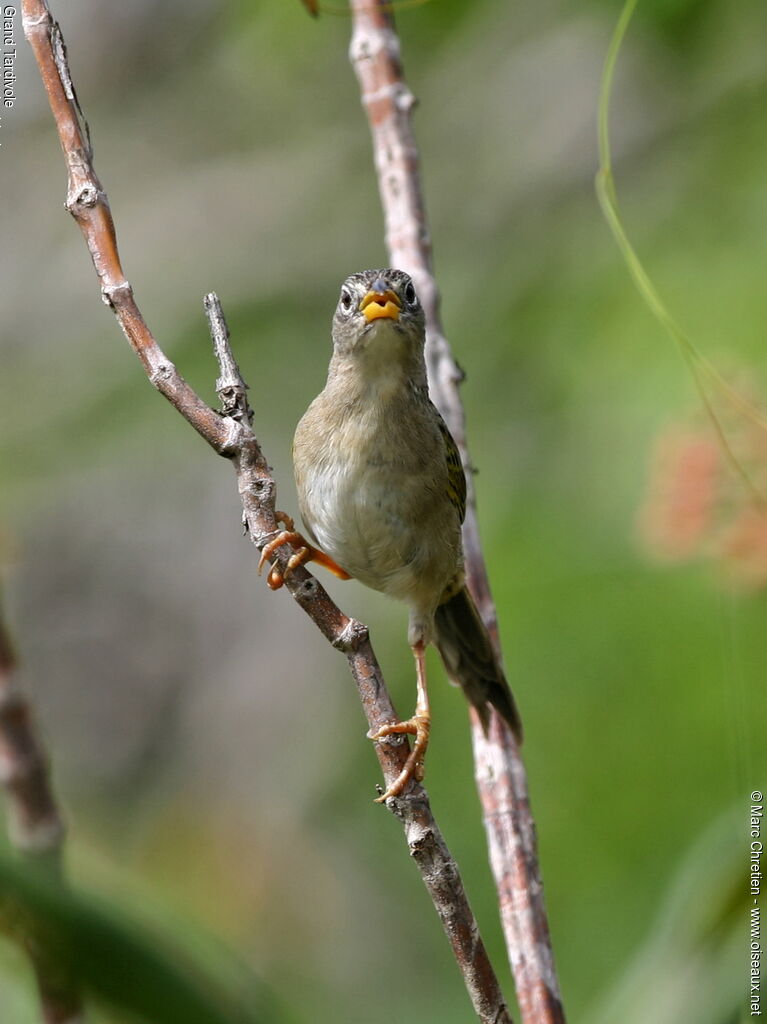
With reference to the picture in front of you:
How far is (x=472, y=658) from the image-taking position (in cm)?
435

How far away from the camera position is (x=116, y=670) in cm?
891

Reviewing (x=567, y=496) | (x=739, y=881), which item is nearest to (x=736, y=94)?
(x=567, y=496)

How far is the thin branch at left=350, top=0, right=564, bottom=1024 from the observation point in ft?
9.76

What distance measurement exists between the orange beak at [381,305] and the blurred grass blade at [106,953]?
9.09 feet

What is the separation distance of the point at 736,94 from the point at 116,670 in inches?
230

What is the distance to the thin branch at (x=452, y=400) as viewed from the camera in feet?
9.76

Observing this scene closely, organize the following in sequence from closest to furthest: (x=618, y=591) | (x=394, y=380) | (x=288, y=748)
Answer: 1. (x=394, y=380)
2. (x=618, y=591)
3. (x=288, y=748)

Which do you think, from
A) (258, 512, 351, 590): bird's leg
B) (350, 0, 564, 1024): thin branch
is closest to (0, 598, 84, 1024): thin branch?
(258, 512, 351, 590): bird's leg

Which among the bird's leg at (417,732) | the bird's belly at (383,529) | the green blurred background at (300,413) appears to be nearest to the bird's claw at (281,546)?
the bird's belly at (383,529)

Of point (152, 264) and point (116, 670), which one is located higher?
point (152, 264)

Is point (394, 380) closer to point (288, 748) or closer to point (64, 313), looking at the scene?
point (64, 313)

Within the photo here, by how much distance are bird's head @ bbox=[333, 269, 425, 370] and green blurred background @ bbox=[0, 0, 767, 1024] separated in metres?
1.99

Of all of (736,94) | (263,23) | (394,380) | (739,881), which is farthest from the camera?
(263,23)

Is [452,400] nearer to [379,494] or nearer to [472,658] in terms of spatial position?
[379,494]
